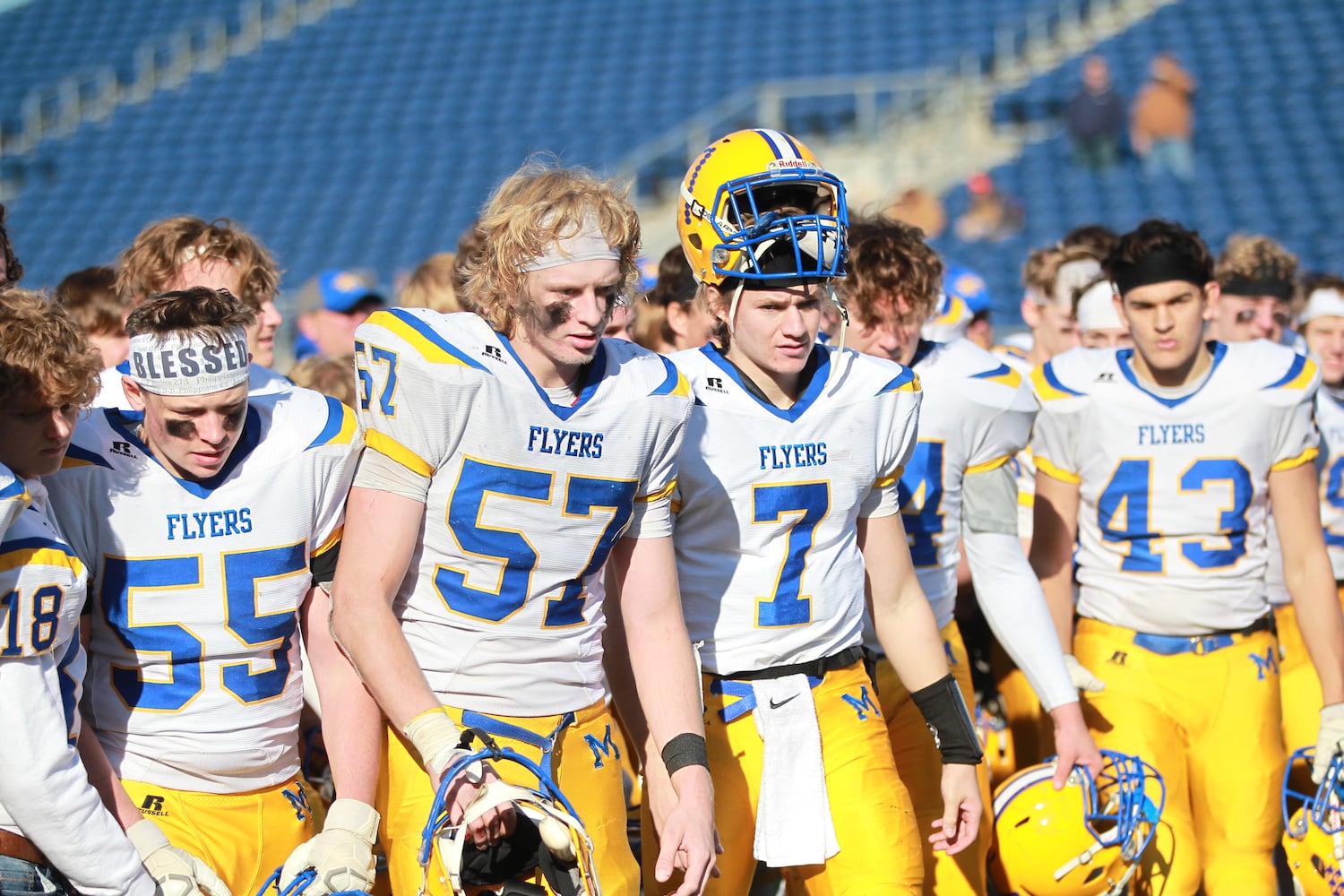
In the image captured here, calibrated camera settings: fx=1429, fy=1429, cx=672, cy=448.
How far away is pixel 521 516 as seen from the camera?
8.54ft

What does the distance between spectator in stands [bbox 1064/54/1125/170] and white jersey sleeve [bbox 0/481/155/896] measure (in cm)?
1167

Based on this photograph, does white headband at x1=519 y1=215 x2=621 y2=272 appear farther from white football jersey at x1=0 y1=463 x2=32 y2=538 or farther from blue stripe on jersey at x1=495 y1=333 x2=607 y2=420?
white football jersey at x1=0 y1=463 x2=32 y2=538

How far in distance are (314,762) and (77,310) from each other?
149 centimetres

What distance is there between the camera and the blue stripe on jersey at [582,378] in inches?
103

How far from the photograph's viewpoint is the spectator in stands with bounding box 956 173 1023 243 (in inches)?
489

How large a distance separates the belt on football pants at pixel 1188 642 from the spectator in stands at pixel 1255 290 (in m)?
2.03

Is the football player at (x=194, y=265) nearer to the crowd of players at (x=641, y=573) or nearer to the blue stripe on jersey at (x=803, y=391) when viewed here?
the crowd of players at (x=641, y=573)

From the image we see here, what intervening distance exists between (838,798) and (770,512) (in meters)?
0.62

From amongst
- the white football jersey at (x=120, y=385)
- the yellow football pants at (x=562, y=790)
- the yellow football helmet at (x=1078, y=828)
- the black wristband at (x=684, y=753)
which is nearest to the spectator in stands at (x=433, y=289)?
the white football jersey at (x=120, y=385)

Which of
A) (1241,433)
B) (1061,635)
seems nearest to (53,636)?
(1061,635)

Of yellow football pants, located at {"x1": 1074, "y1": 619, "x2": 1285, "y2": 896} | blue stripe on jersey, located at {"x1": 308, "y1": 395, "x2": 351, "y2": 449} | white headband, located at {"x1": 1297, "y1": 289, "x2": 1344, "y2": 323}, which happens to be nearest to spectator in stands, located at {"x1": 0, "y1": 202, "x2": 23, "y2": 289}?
blue stripe on jersey, located at {"x1": 308, "y1": 395, "x2": 351, "y2": 449}

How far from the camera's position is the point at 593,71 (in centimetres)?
1641

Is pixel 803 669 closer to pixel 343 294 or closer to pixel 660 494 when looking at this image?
pixel 660 494

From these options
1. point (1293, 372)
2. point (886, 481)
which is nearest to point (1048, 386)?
point (1293, 372)
